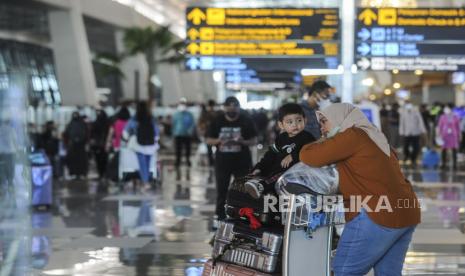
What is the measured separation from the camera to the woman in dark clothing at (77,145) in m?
20.5

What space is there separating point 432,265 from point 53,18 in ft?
118

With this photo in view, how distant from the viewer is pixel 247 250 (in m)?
6.24

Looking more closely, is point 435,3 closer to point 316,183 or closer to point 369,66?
point 369,66

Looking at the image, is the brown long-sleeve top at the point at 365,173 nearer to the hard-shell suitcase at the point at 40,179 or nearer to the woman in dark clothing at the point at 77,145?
the hard-shell suitcase at the point at 40,179

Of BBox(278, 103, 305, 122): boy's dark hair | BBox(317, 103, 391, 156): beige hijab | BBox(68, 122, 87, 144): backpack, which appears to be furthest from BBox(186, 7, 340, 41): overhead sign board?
BBox(317, 103, 391, 156): beige hijab

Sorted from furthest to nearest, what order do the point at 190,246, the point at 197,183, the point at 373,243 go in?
the point at 197,183 < the point at 190,246 < the point at 373,243

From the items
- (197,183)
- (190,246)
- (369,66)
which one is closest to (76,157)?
(197,183)

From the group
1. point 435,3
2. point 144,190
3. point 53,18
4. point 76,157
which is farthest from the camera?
point 53,18

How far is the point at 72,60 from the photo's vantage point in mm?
43469

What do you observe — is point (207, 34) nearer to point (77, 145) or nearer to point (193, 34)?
point (193, 34)

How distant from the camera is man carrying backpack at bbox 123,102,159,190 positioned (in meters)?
17.4

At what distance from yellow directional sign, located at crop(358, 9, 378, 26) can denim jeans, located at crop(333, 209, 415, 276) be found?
27.4 feet

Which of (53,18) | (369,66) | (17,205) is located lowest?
(17,205)

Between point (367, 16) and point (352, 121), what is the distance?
851cm
